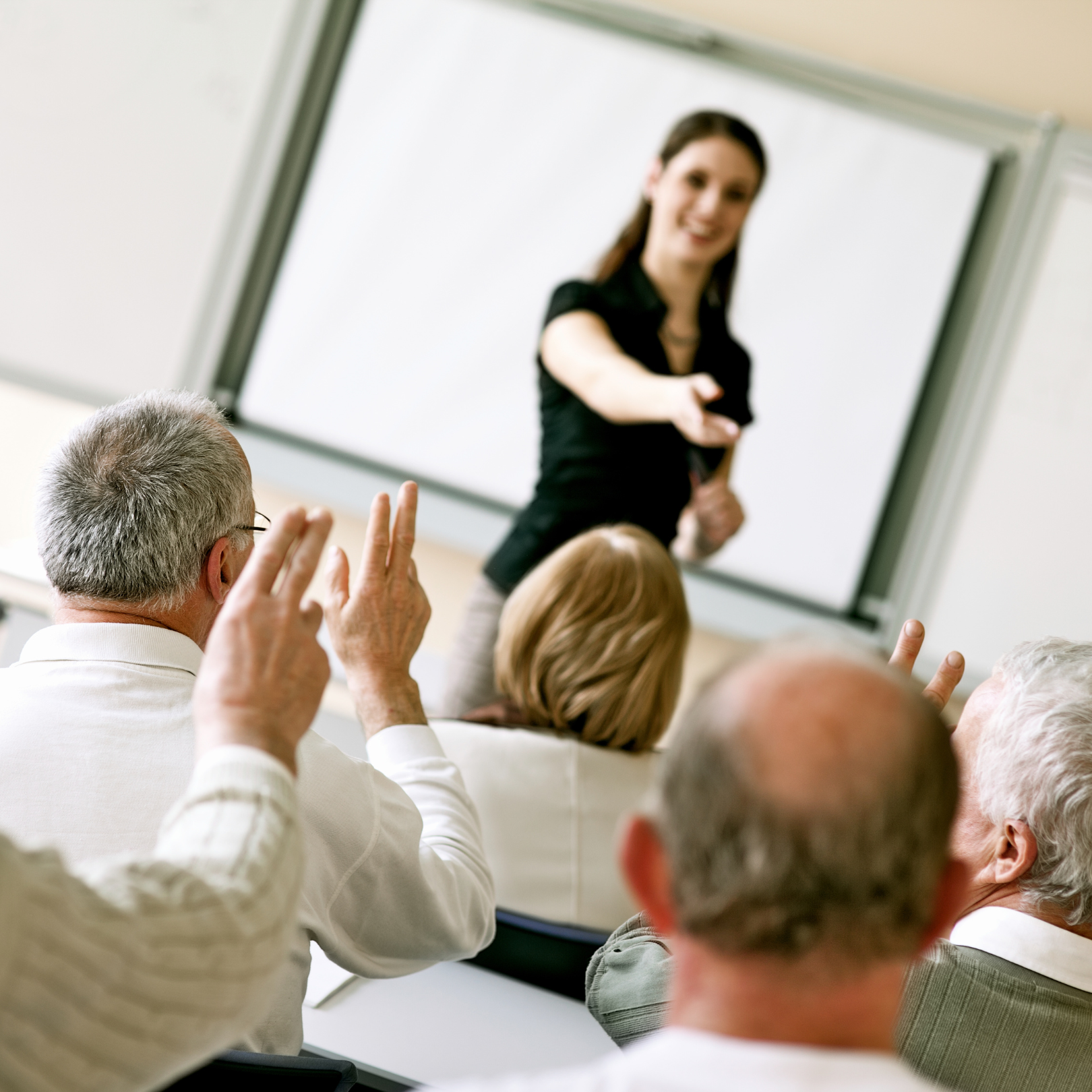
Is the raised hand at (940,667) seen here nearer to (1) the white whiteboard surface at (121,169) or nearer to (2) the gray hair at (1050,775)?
(2) the gray hair at (1050,775)

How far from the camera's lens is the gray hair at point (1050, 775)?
1162mm

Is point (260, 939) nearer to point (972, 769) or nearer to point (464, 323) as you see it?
point (972, 769)

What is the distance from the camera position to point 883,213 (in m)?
3.76

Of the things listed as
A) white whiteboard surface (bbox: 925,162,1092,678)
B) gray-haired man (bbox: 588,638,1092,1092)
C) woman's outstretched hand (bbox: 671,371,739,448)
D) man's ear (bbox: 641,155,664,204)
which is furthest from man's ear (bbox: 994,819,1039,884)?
white whiteboard surface (bbox: 925,162,1092,678)

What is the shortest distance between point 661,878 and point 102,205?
3.90 meters

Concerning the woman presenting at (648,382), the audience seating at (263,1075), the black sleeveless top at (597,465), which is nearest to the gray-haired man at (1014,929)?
the audience seating at (263,1075)

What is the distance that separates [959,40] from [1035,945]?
11.0ft

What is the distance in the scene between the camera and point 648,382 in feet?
8.18

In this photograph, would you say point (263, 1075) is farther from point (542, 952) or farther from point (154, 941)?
point (542, 952)

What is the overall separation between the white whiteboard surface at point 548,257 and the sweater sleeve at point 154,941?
10.7 feet

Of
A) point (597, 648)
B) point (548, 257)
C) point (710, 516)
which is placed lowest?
point (597, 648)

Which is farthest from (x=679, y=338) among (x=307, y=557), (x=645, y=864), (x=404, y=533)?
(x=645, y=864)

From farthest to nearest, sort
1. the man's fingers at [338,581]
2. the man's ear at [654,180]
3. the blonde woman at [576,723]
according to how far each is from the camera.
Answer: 1. the man's ear at [654,180]
2. the blonde woman at [576,723]
3. the man's fingers at [338,581]

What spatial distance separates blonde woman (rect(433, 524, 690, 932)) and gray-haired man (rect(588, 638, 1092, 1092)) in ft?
1.52
